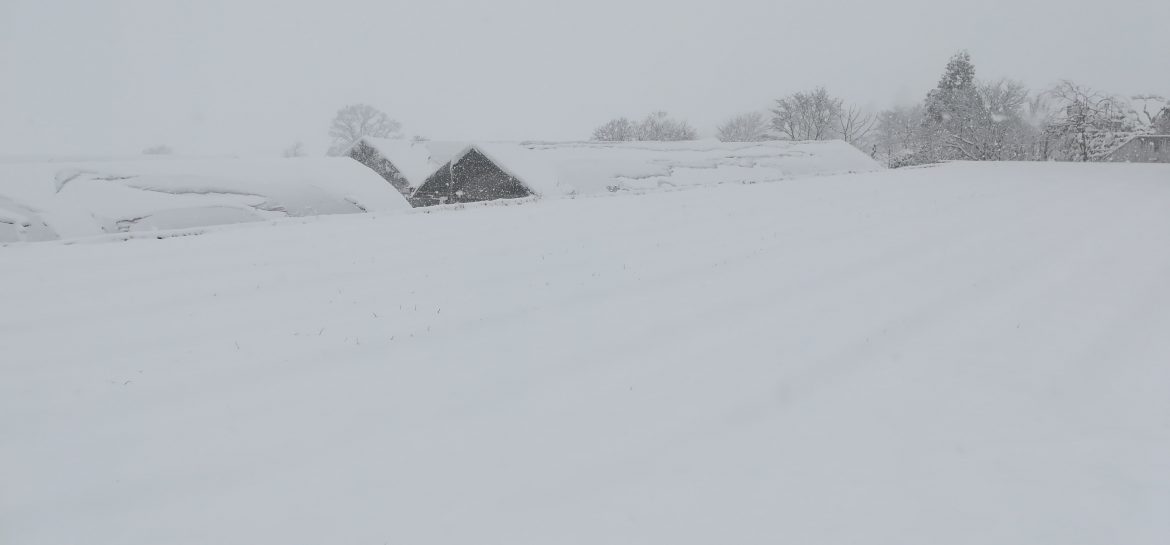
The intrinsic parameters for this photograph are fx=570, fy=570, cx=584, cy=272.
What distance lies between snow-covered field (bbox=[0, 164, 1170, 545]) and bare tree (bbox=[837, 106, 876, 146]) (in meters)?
41.6

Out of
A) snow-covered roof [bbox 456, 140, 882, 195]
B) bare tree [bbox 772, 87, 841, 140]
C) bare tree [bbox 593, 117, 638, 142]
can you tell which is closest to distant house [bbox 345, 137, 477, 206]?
snow-covered roof [bbox 456, 140, 882, 195]

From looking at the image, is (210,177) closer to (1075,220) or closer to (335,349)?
(335,349)

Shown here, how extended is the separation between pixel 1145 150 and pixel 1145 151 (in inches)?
2.4

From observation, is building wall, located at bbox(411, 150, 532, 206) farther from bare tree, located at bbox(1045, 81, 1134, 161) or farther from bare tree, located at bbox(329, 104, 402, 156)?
bare tree, located at bbox(329, 104, 402, 156)

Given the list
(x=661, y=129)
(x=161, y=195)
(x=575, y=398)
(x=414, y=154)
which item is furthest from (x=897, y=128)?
(x=575, y=398)

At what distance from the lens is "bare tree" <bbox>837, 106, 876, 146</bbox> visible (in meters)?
41.7

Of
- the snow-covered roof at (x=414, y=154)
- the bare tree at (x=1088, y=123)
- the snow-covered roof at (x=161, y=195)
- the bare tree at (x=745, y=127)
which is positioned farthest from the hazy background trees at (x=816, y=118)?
the snow-covered roof at (x=161, y=195)

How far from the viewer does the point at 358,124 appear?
179ft

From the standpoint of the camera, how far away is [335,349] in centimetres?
256

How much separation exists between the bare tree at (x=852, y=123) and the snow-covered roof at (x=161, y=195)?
4213cm

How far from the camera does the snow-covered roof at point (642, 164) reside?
9.12m

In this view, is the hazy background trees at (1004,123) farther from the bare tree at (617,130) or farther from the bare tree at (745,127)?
the bare tree at (617,130)

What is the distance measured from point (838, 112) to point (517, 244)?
4297cm

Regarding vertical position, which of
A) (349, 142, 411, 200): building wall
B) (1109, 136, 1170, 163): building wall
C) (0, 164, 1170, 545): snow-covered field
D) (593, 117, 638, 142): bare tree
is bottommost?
(0, 164, 1170, 545): snow-covered field
